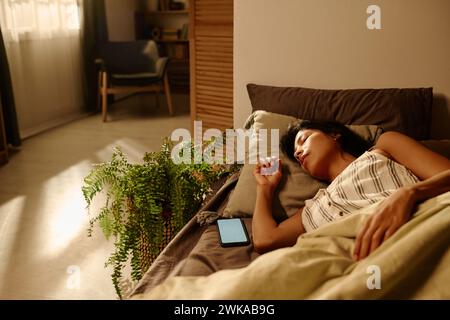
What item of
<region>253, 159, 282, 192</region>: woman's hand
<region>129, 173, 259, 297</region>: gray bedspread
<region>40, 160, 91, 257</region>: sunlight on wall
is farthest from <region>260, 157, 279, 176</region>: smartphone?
<region>40, 160, 91, 257</region>: sunlight on wall

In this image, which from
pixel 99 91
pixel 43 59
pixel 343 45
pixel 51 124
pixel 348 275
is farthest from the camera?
pixel 99 91

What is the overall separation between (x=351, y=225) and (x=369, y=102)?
779mm

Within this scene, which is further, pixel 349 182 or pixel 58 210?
pixel 58 210

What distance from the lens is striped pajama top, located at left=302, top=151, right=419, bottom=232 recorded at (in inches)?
51.2

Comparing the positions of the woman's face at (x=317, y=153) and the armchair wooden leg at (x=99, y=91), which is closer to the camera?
the woman's face at (x=317, y=153)

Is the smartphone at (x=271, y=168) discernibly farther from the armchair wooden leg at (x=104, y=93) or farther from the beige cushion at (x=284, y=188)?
the armchair wooden leg at (x=104, y=93)

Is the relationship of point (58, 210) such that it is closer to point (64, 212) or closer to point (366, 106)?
point (64, 212)

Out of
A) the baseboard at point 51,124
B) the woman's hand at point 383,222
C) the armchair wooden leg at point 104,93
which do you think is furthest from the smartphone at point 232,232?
the armchair wooden leg at point 104,93

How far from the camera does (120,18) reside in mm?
6098

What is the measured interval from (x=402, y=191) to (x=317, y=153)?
1.16 ft

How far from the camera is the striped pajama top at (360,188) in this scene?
1301 mm

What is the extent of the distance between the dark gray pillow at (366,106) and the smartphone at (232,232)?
0.55 meters

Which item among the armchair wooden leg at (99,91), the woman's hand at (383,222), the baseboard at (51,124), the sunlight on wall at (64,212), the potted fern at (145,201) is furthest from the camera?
the armchair wooden leg at (99,91)

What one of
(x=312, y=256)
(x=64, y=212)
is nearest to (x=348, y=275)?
(x=312, y=256)
